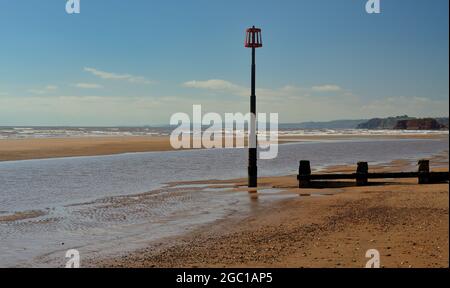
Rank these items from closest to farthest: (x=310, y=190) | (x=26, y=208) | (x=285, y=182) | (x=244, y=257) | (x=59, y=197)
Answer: (x=244, y=257) → (x=26, y=208) → (x=59, y=197) → (x=310, y=190) → (x=285, y=182)

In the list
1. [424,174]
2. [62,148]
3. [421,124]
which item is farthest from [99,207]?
[421,124]

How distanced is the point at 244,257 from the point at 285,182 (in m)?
12.0

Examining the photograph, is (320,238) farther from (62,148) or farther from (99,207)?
(62,148)

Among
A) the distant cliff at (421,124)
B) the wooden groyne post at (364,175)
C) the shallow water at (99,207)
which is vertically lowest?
the shallow water at (99,207)

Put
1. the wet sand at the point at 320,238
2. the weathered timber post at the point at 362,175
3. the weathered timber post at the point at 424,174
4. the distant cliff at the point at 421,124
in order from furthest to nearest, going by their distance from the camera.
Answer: the distant cliff at the point at 421,124, the weathered timber post at the point at 362,175, the weathered timber post at the point at 424,174, the wet sand at the point at 320,238

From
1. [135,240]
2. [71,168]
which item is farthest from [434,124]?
[135,240]

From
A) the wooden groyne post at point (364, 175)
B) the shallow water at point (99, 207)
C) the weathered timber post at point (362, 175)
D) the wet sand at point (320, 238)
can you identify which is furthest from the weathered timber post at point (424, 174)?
the shallow water at point (99, 207)

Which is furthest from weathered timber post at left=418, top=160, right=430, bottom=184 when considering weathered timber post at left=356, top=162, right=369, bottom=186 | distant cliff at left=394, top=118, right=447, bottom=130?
distant cliff at left=394, top=118, right=447, bottom=130

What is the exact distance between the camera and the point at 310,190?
57.1ft

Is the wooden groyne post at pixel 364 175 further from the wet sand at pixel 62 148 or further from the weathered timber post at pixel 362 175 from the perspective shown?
the wet sand at pixel 62 148

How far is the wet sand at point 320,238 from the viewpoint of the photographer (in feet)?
26.0

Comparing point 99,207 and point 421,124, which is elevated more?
point 421,124

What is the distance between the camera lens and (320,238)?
9.44 m
